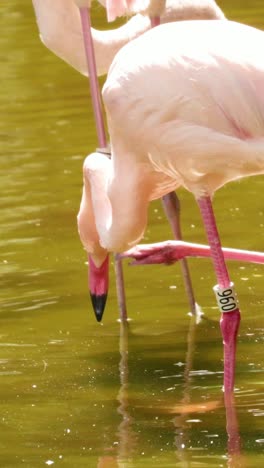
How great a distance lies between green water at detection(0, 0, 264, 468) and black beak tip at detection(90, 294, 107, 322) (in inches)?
5.6

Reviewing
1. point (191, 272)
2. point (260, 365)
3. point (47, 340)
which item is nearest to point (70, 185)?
point (191, 272)

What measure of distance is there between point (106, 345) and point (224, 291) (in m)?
0.85

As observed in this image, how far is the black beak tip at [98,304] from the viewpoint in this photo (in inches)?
232

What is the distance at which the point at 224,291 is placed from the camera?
531cm

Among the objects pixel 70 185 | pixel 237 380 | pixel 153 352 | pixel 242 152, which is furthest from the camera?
pixel 70 185

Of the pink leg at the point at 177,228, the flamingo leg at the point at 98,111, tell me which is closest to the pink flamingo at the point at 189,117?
the flamingo leg at the point at 98,111

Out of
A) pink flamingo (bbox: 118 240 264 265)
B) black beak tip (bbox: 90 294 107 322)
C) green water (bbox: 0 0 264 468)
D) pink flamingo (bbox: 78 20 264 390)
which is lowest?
green water (bbox: 0 0 264 468)

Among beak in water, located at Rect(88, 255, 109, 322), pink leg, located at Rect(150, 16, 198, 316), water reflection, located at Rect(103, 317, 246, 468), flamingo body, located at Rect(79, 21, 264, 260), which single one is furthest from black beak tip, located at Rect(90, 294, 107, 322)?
flamingo body, located at Rect(79, 21, 264, 260)

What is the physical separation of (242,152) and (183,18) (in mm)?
1714

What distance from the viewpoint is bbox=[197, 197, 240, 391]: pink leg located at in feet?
17.4

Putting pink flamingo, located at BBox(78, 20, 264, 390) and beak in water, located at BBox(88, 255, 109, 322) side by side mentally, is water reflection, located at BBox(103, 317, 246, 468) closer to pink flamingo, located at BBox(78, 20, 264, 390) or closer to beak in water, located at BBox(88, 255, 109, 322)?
pink flamingo, located at BBox(78, 20, 264, 390)

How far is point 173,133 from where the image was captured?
5.07m

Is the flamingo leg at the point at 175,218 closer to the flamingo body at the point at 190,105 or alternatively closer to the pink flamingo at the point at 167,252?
the pink flamingo at the point at 167,252

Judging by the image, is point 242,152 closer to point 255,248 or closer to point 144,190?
point 144,190
